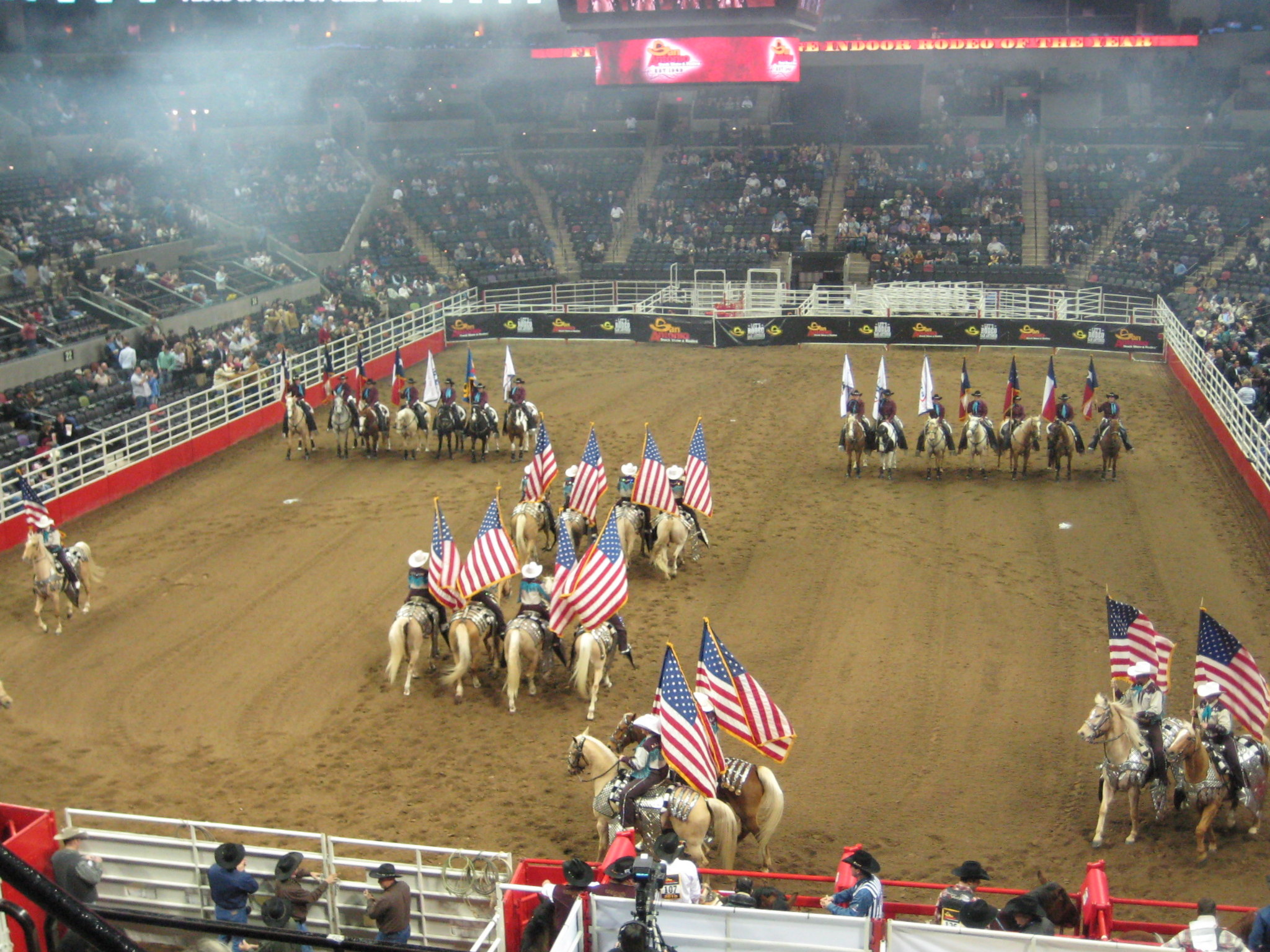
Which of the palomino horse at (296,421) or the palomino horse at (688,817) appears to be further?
the palomino horse at (296,421)

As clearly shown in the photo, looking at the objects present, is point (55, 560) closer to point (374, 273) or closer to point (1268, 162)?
point (374, 273)

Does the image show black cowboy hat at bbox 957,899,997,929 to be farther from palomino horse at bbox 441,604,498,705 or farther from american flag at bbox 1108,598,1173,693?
palomino horse at bbox 441,604,498,705

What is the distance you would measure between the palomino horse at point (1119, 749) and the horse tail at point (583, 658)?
19.1 ft

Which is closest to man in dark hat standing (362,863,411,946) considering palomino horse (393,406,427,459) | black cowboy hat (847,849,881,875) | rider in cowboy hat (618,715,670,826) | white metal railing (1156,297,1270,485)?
rider in cowboy hat (618,715,670,826)

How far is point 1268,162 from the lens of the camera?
151 ft

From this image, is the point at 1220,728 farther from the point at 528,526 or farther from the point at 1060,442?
the point at 1060,442

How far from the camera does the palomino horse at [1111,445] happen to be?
25.1m

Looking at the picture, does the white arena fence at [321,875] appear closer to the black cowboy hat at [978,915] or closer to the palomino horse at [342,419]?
the black cowboy hat at [978,915]

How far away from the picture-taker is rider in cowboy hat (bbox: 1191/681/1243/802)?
485 inches

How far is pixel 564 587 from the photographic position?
1593 centimetres

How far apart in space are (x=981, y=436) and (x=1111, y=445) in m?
2.46

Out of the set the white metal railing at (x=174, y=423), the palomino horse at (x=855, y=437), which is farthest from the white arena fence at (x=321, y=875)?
the palomino horse at (x=855, y=437)

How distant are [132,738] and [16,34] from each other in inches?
1607

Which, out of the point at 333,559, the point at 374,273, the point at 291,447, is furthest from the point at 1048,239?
the point at 333,559
